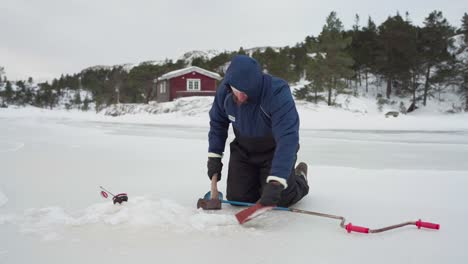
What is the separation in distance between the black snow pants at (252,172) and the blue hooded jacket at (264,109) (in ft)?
0.33

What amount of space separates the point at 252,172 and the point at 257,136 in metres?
0.34

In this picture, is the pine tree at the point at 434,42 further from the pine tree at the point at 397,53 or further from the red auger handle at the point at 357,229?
the red auger handle at the point at 357,229

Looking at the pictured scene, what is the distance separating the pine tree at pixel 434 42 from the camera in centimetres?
2438

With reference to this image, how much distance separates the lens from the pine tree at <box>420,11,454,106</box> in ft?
80.0

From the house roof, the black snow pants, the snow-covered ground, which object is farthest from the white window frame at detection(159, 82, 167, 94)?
the black snow pants

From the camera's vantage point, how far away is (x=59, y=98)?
65.7 meters

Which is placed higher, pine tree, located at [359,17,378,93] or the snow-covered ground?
pine tree, located at [359,17,378,93]

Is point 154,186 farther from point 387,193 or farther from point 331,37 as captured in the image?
point 331,37

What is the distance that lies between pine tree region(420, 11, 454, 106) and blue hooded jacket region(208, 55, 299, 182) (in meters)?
25.8

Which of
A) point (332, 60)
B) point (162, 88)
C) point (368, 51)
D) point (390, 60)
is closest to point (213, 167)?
point (332, 60)

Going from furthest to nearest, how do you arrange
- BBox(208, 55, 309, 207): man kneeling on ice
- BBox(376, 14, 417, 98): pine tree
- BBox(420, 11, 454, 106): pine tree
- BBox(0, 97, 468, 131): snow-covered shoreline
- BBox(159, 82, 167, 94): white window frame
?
1. BBox(159, 82, 167, 94): white window frame
2. BBox(376, 14, 417, 98): pine tree
3. BBox(420, 11, 454, 106): pine tree
4. BBox(0, 97, 468, 131): snow-covered shoreline
5. BBox(208, 55, 309, 207): man kneeling on ice

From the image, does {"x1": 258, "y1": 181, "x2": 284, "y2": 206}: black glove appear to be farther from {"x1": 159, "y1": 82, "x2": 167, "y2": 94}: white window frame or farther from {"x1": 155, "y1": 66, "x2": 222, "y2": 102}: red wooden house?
{"x1": 159, "y1": 82, "x2": 167, "y2": 94}: white window frame

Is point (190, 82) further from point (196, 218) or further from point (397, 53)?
point (196, 218)

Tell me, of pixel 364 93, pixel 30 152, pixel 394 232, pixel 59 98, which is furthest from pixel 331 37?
pixel 59 98
